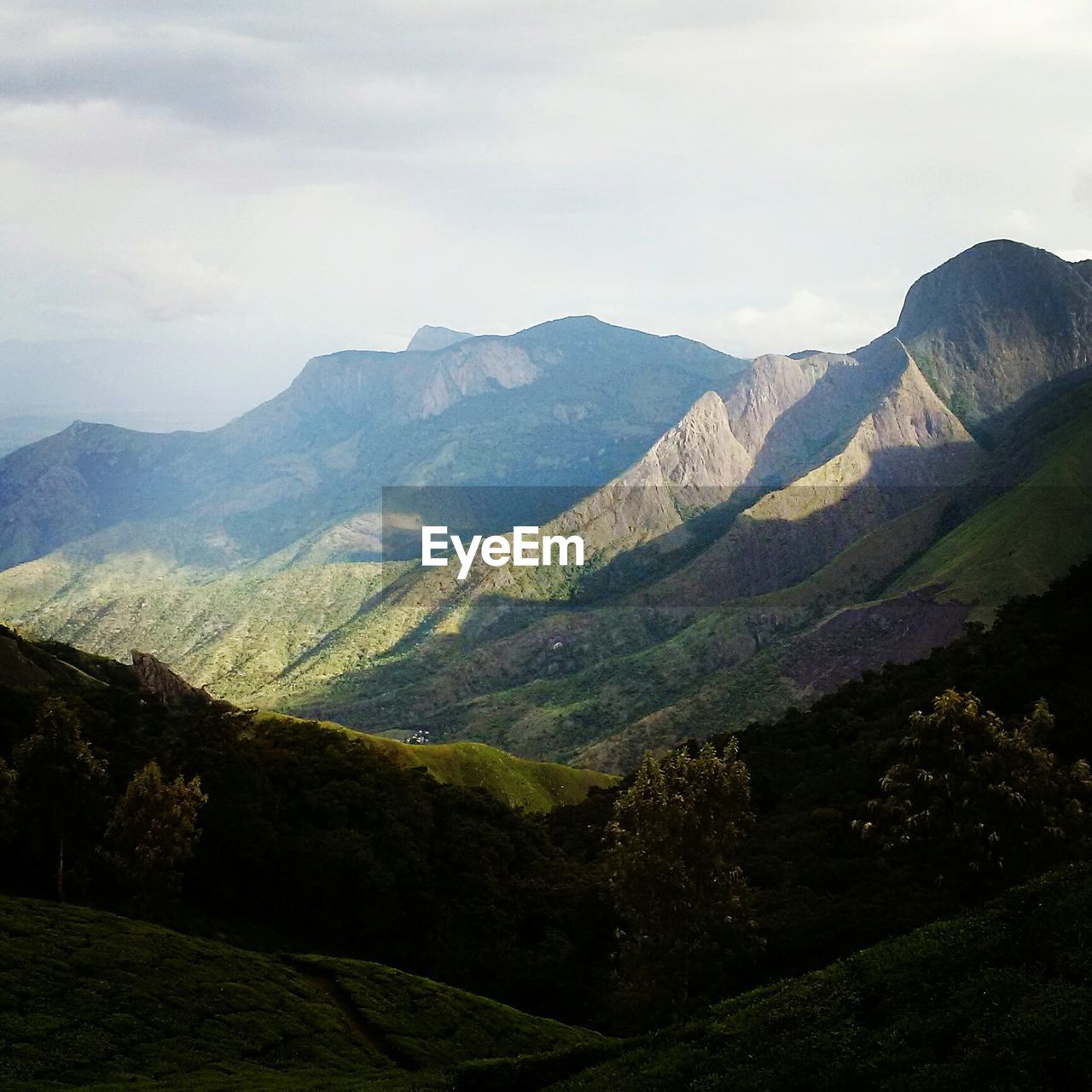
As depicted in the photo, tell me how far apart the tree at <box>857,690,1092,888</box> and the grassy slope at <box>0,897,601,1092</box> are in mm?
23219

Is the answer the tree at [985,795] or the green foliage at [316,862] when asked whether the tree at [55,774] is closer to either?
the green foliage at [316,862]

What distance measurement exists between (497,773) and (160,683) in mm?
60909

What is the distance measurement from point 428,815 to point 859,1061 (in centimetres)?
7888

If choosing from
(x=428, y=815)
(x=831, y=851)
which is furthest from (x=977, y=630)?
(x=428, y=815)

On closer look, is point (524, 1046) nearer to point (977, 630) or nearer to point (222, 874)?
point (222, 874)

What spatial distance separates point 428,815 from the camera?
104312 millimetres

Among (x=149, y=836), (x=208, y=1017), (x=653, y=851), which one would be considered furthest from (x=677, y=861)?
(x=149, y=836)

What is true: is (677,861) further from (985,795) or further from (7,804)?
(7,804)

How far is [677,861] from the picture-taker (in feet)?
173

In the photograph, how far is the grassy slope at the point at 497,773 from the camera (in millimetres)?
167288

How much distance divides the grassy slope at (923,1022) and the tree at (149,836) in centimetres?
3914

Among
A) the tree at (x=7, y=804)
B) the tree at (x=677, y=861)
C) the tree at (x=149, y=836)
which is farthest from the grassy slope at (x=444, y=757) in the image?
the tree at (x=677, y=861)

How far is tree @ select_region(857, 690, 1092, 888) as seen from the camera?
2196 inches

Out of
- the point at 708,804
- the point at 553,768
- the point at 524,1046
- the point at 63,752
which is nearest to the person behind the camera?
the point at 708,804
